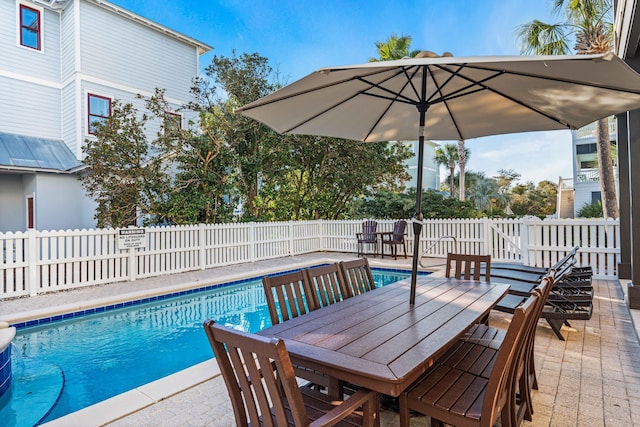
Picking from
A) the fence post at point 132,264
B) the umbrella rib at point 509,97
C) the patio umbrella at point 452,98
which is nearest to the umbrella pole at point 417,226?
the patio umbrella at point 452,98

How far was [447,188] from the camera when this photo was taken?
3003 cm

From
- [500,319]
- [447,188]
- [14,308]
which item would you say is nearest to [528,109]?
[500,319]

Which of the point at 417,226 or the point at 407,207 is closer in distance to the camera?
the point at 417,226

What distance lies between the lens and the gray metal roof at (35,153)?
909 centimetres

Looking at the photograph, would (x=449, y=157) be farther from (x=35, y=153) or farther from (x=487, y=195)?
(x=35, y=153)

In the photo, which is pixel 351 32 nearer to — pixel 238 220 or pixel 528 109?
pixel 238 220

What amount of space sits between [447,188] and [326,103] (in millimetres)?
29013

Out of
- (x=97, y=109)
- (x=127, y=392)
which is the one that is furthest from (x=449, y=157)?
(x=127, y=392)

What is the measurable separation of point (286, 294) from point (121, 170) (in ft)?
23.2

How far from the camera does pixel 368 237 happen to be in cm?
1053

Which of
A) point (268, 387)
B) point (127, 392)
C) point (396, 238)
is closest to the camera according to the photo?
point (268, 387)

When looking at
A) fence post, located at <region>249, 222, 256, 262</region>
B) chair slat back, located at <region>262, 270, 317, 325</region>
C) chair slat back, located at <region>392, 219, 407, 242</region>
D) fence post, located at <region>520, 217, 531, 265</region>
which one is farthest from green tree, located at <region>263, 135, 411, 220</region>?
chair slat back, located at <region>262, 270, 317, 325</region>

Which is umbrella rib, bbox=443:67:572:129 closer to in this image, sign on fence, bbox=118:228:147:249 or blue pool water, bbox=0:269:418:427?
blue pool water, bbox=0:269:418:427

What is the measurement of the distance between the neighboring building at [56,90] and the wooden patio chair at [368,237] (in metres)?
6.17
